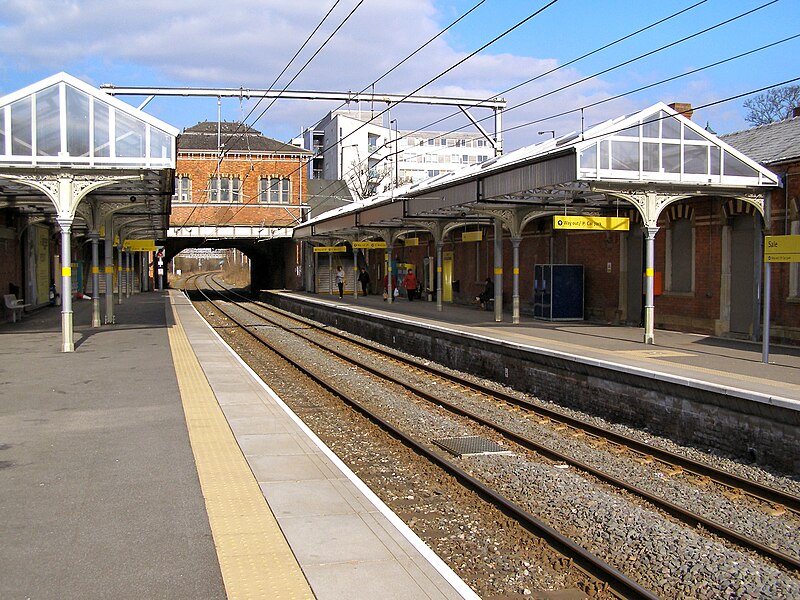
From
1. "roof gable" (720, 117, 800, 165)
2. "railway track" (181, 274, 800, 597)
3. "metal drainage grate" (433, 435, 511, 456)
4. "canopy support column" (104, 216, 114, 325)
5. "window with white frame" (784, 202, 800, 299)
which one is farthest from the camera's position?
"canopy support column" (104, 216, 114, 325)

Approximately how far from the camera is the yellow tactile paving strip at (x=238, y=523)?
4.62m

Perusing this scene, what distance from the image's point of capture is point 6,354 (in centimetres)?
1588

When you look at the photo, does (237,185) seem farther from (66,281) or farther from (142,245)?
(66,281)

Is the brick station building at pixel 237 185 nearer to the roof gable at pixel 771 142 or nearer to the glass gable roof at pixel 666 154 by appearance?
the roof gable at pixel 771 142

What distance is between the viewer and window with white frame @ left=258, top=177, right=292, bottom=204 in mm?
59750

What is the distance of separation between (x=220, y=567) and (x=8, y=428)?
5237 mm

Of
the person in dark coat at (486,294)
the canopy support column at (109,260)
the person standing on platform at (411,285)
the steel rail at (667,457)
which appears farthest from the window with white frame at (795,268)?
the person standing on platform at (411,285)

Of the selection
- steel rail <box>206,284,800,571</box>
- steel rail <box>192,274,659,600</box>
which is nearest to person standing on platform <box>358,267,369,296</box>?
steel rail <box>206,284,800,571</box>

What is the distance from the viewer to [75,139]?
16703mm

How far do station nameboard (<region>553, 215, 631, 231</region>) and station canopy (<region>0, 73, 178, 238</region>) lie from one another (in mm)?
8742

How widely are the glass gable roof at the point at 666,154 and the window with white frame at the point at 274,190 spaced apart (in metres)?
45.5

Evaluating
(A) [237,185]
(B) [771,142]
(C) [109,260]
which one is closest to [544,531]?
(B) [771,142]

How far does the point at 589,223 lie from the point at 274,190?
4564 cm

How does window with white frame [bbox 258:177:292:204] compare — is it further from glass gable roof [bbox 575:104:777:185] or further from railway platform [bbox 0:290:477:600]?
railway platform [bbox 0:290:477:600]
